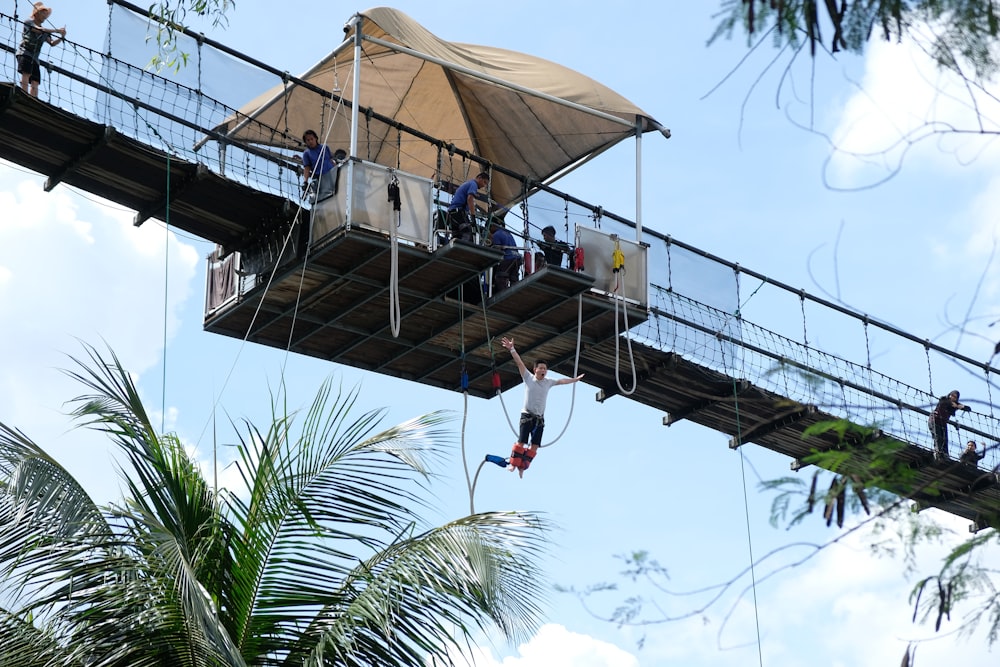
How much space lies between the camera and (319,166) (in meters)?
15.4

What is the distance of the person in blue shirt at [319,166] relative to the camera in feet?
49.9

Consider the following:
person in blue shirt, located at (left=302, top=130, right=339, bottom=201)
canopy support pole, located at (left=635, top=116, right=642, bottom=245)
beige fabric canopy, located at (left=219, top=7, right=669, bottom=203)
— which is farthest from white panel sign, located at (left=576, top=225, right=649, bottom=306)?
person in blue shirt, located at (left=302, top=130, right=339, bottom=201)

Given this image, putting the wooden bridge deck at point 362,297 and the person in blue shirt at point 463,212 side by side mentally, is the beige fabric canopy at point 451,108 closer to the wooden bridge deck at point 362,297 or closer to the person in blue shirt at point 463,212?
the person in blue shirt at point 463,212

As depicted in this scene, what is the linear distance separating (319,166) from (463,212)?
135cm

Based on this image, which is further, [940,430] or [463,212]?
[940,430]

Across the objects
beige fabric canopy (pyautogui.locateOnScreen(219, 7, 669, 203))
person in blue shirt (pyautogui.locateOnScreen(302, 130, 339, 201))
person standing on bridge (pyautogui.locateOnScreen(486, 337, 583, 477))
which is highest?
beige fabric canopy (pyautogui.locateOnScreen(219, 7, 669, 203))

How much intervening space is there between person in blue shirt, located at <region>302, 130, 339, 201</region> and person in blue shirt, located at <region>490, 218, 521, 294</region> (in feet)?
5.56

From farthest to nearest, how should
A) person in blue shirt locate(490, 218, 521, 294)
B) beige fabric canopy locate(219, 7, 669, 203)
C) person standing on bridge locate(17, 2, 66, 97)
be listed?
beige fabric canopy locate(219, 7, 669, 203)
person in blue shirt locate(490, 218, 521, 294)
person standing on bridge locate(17, 2, 66, 97)

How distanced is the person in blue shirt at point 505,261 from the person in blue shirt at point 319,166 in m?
1.69

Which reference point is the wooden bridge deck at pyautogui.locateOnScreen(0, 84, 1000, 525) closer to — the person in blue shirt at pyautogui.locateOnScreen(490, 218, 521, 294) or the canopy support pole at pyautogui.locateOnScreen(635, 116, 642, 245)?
the person in blue shirt at pyautogui.locateOnScreen(490, 218, 521, 294)

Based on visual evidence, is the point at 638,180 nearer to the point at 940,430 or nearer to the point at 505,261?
the point at 505,261

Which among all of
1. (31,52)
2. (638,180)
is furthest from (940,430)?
(31,52)

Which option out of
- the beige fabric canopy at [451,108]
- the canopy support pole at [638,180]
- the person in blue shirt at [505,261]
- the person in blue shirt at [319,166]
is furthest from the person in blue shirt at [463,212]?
the canopy support pole at [638,180]

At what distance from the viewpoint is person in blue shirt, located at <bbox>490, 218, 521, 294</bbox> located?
Result: 1609 cm
